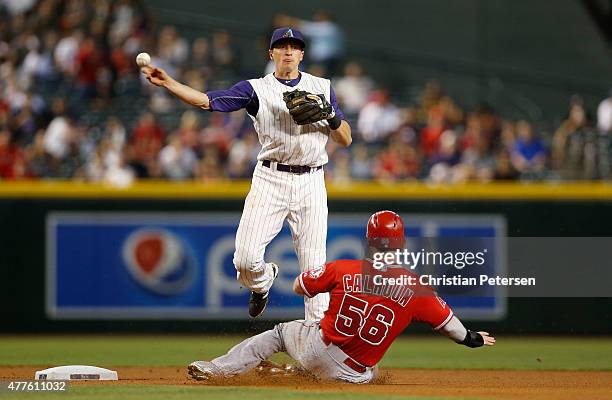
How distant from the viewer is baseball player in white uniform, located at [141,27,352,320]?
26.0ft

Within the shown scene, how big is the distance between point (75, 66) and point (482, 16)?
6.48 metres

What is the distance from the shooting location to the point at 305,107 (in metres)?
7.56

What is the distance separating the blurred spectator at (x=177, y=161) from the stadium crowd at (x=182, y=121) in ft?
0.06

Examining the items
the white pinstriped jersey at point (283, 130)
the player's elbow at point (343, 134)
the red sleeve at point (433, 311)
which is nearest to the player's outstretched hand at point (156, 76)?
the white pinstriped jersey at point (283, 130)

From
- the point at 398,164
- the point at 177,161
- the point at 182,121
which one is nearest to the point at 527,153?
the point at 398,164

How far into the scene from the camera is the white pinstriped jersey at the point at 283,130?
26.0 ft

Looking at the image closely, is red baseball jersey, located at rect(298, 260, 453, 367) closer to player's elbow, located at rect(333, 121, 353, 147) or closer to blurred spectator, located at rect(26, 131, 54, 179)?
player's elbow, located at rect(333, 121, 353, 147)

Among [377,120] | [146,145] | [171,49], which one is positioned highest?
[171,49]

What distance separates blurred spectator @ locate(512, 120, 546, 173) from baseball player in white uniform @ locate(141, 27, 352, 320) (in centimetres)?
688

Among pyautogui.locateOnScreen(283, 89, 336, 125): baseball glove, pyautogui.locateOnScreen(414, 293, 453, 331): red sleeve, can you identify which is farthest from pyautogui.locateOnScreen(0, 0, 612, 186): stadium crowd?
pyautogui.locateOnScreen(414, 293, 453, 331): red sleeve

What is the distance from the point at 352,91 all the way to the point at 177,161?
3119 millimetres

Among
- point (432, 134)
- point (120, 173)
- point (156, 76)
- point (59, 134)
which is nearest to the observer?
point (156, 76)

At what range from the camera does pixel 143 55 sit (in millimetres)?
7133

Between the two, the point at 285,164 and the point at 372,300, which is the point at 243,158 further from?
the point at 372,300
